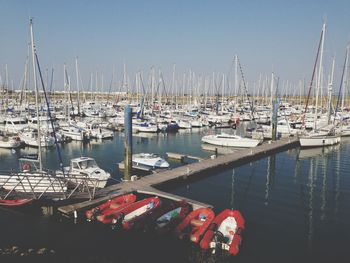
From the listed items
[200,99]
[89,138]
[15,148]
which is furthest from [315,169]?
[200,99]

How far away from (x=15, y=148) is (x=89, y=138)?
959cm

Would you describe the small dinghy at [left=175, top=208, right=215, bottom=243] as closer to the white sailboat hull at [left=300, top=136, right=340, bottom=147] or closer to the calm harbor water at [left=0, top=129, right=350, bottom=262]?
the calm harbor water at [left=0, top=129, right=350, bottom=262]

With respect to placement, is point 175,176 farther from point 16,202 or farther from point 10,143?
point 10,143

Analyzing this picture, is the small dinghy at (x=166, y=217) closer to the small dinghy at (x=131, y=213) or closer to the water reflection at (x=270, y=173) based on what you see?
the small dinghy at (x=131, y=213)

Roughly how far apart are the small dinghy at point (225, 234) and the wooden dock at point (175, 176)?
6.89ft

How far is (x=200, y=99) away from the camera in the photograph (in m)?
94.8

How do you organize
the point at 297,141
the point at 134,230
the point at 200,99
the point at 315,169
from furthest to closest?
1. the point at 200,99
2. the point at 297,141
3. the point at 315,169
4. the point at 134,230

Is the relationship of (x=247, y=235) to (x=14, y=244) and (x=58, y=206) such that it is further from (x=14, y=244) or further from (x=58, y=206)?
(x=14, y=244)

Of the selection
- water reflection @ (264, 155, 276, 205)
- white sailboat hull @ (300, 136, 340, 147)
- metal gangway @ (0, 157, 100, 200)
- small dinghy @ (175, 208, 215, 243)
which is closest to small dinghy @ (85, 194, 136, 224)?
metal gangway @ (0, 157, 100, 200)

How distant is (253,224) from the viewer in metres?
17.3

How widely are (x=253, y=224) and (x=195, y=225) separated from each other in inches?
145

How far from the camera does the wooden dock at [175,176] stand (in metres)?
17.7

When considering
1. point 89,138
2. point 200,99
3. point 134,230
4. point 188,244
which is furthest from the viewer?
point 200,99

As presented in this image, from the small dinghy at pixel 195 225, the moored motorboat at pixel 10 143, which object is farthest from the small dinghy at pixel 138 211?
the moored motorboat at pixel 10 143
